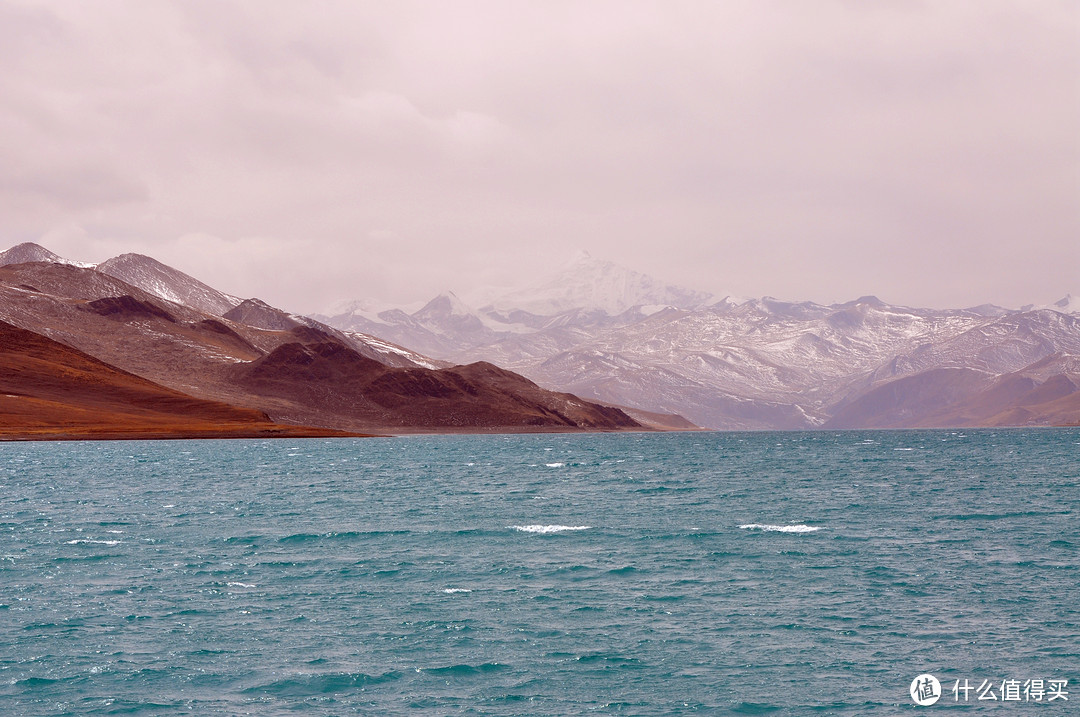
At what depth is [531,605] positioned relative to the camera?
42.1 meters

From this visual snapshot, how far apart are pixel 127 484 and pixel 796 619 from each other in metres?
92.5

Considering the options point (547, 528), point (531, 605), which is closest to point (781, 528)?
point (547, 528)

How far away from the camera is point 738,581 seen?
154ft

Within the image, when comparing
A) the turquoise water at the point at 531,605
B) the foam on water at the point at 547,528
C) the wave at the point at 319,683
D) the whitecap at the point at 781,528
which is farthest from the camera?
the foam on water at the point at 547,528

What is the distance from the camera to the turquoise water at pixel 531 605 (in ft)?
99.0

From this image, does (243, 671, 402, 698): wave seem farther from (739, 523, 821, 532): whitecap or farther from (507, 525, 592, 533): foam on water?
(739, 523, 821, 532): whitecap

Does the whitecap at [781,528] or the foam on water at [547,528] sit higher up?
the whitecap at [781,528]

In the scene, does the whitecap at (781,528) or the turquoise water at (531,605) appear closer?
the turquoise water at (531,605)

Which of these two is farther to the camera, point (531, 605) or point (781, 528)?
point (781, 528)

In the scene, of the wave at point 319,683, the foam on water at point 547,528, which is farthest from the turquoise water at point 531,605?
the foam on water at point 547,528

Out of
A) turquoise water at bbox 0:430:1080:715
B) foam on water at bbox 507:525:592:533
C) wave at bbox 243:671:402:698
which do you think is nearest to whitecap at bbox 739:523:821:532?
turquoise water at bbox 0:430:1080:715

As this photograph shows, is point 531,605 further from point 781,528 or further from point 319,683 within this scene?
point 781,528

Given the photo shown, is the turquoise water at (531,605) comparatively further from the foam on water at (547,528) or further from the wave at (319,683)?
the foam on water at (547,528)

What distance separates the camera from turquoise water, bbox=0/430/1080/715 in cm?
3019
